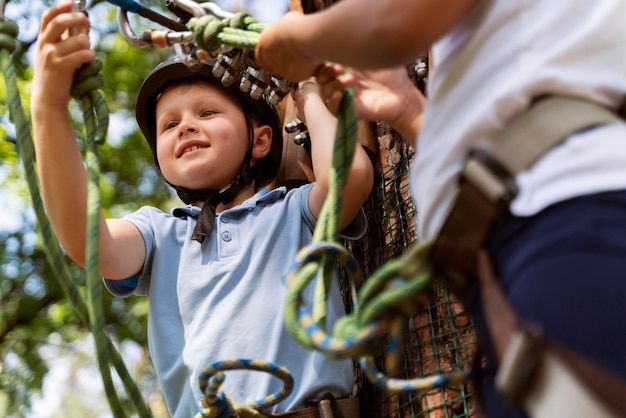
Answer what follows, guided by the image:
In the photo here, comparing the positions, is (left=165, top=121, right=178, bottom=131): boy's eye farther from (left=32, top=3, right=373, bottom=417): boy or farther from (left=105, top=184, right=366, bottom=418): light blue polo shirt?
(left=105, top=184, right=366, bottom=418): light blue polo shirt

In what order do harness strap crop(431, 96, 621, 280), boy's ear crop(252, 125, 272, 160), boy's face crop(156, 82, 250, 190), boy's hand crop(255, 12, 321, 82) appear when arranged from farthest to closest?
boy's ear crop(252, 125, 272, 160) < boy's face crop(156, 82, 250, 190) < boy's hand crop(255, 12, 321, 82) < harness strap crop(431, 96, 621, 280)

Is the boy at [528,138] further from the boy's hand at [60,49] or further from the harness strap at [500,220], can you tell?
the boy's hand at [60,49]

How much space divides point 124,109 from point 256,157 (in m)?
5.02

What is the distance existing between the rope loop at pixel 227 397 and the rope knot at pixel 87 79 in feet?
2.24

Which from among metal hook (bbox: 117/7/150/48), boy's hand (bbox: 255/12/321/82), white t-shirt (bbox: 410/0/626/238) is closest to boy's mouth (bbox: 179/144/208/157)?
metal hook (bbox: 117/7/150/48)

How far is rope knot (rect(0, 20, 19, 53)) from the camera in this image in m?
1.85

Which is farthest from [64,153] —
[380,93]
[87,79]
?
[380,93]

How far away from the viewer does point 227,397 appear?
1952 millimetres

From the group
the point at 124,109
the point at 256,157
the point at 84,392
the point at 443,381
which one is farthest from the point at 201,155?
the point at 84,392

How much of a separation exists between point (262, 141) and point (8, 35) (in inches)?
40.4

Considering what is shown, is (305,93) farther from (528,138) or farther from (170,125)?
(528,138)

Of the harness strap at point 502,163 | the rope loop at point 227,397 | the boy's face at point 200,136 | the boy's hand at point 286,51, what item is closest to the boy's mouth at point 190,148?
the boy's face at point 200,136

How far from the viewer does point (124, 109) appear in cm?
742

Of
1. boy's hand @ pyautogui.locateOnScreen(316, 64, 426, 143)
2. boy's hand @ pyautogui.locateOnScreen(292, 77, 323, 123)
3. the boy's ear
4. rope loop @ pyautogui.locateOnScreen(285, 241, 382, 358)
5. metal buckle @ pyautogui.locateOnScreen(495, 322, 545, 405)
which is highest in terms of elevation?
the boy's ear
